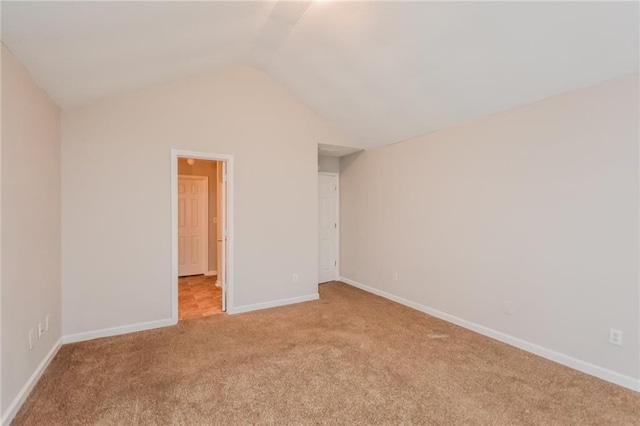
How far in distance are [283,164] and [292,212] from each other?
70 cm

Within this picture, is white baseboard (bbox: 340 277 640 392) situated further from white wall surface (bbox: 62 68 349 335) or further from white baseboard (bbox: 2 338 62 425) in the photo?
white baseboard (bbox: 2 338 62 425)

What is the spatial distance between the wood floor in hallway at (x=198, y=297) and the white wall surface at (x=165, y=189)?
1.43ft

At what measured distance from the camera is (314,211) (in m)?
4.51

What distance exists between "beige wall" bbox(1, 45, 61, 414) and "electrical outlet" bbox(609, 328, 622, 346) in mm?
4273

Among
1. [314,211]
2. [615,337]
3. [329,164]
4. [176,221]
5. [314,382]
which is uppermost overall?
[329,164]

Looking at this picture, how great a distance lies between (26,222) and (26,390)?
120 centimetres

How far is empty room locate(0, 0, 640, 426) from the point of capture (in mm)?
2051

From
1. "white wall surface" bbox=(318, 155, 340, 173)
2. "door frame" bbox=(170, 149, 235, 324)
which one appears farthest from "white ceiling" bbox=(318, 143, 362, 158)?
"door frame" bbox=(170, 149, 235, 324)

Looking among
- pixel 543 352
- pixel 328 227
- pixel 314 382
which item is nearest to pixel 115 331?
pixel 314 382

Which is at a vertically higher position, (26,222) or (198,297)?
(26,222)

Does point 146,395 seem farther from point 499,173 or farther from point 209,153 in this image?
point 499,173

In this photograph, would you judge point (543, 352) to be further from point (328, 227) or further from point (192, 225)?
point (192, 225)

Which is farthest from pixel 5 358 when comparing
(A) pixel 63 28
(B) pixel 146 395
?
(A) pixel 63 28

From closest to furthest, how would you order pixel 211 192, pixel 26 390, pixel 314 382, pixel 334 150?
pixel 26 390, pixel 314 382, pixel 334 150, pixel 211 192
